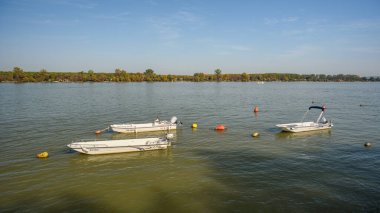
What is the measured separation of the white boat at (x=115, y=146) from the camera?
2855 cm

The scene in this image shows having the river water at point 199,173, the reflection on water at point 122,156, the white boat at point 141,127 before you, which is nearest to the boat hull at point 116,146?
the reflection on water at point 122,156

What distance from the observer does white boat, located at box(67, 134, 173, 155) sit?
28.5 metres

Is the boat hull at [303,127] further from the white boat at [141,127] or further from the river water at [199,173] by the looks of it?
the white boat at [141,127]

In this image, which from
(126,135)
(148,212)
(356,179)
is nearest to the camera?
(148,212)

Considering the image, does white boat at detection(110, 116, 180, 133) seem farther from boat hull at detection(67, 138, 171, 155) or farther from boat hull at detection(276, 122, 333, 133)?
boat hull at detection(276, 122, 333, 133)

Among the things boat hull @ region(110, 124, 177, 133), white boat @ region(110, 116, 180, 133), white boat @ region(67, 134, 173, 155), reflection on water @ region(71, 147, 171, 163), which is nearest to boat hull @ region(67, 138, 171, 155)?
white boat @ region(67, 134, 173, 155)

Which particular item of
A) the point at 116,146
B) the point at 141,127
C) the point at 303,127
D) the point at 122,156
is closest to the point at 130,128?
the point at 141,127

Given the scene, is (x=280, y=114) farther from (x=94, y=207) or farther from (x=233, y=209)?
(x=94, y=207)

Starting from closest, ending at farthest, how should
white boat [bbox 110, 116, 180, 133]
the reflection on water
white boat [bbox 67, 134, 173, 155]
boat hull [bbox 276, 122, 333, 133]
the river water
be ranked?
1. the river water
2. the reflection on water
3. white boat [bbox 67, 134, 173, 155]
4. boat hull [bbox 276, 122, 333, 133]
5. white boat [bbox 110, 116, 180, 133]

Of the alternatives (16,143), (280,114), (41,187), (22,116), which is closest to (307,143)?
(280,114)

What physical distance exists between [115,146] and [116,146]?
0.35 feet

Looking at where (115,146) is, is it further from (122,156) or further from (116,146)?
(122,156)

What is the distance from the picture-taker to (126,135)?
1537 inches

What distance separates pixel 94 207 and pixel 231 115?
138 feet
